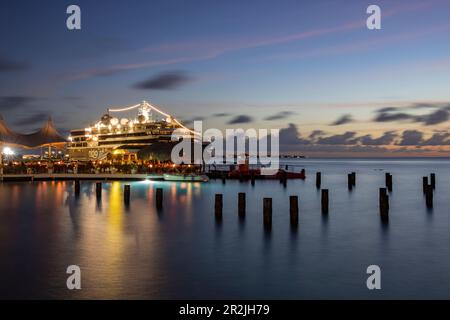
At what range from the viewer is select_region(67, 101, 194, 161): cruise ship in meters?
99.3

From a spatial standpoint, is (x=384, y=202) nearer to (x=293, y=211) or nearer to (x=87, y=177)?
(x=293, y=211)

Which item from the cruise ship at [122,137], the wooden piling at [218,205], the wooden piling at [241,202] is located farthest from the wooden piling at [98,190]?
the cruise ship at [122,137]

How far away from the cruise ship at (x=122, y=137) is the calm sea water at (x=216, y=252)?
57.2 m

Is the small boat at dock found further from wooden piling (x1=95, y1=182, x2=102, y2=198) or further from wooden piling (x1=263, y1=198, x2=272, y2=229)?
wooden piling (x1=263, y1=198, x2=272, y2=229)

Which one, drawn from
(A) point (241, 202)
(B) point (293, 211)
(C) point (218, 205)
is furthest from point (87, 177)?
(B) point (293, 211)

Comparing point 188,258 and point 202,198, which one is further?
point 202,198

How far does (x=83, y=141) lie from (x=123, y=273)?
117279mm

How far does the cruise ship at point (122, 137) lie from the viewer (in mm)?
99312

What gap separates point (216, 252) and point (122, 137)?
309 feet

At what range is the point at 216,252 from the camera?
1820 cm

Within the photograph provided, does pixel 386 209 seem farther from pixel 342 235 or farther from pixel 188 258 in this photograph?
pixel 188 258
